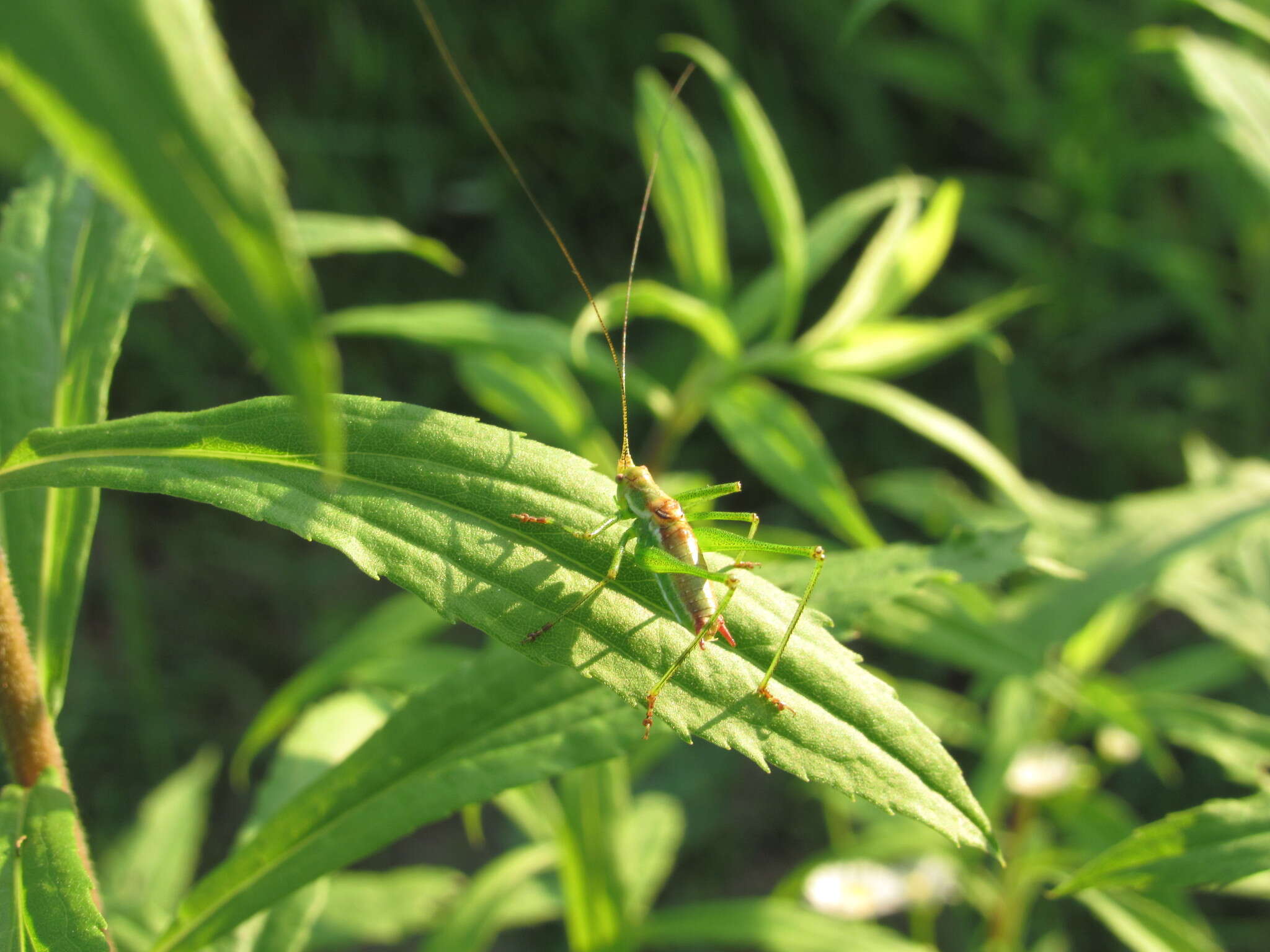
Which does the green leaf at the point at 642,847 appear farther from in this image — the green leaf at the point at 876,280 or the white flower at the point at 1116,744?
the white flower at the point at 1116,744

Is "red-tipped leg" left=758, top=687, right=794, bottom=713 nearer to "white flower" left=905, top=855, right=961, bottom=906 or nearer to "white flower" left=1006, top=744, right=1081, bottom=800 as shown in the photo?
"white flower" left=1006, top=744, right=1081, bottom=800

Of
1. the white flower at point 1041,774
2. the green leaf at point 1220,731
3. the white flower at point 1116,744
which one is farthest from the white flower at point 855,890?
the green leaf at point 1220,731

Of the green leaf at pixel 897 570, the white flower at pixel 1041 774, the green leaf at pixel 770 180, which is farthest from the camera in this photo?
the white flower at pixel 1041 774

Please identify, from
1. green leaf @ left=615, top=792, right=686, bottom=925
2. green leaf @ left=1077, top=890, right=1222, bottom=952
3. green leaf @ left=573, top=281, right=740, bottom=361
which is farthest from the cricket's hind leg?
green leaf @ left=1077, top=890, right=1222, bottom=952

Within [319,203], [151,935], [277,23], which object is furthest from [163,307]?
[151,935]

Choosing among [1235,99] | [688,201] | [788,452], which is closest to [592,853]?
[788,452]

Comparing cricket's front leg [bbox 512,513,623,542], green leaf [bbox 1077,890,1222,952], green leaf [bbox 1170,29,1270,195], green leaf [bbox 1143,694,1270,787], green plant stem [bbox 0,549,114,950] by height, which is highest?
green leaf [bbox 1170,29,1270,195]

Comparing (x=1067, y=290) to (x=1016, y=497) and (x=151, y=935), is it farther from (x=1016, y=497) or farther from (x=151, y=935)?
(x=151, y=935)
